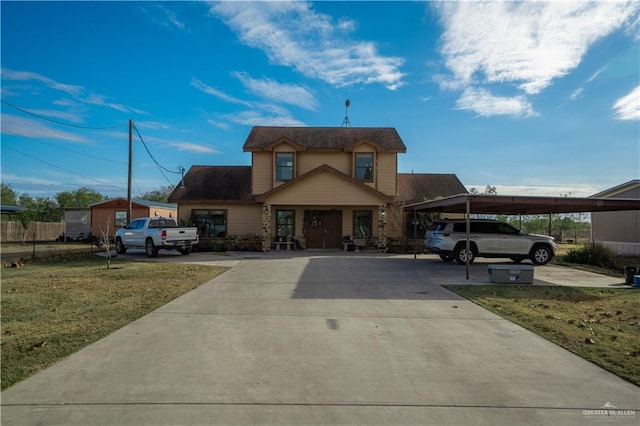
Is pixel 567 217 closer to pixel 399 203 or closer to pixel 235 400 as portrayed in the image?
pixel 399 203

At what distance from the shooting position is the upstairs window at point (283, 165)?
24.6 meters

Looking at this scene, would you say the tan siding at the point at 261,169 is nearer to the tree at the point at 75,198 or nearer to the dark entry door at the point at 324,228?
the dark entry door at the point at 324,228

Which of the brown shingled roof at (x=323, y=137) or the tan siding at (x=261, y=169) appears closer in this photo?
the brown shingled roof at (x=323, y=137)

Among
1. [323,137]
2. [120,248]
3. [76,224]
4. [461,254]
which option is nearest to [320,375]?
[461,254]

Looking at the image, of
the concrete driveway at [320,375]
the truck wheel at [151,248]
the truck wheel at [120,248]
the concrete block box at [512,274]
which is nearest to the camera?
the concrete driveway at [320,375]

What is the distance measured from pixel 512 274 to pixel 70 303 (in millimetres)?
10769

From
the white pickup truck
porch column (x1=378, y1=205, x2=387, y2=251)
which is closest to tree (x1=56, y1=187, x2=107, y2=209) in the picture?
the white pickup truck

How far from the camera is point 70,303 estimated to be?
8.34 meters

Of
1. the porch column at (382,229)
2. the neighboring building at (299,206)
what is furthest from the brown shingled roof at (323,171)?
the neighboring building at (299,206)

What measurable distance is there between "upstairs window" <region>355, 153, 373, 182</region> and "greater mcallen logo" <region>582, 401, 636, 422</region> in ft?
68.7

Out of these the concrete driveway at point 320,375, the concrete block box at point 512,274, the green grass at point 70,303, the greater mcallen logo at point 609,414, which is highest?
the concrete block box at point 512,274

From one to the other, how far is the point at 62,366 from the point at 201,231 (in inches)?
808

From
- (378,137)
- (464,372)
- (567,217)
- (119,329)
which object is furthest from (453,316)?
(567,217)

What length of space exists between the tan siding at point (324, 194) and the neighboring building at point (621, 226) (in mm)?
12595
